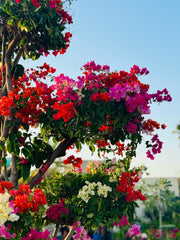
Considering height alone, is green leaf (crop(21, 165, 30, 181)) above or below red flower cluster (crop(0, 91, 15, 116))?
below

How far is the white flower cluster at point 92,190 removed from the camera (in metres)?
4.02

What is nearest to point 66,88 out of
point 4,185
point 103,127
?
point 103,127

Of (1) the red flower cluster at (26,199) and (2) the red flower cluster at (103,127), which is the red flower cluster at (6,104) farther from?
(2) the red flower cluster at (103,127)

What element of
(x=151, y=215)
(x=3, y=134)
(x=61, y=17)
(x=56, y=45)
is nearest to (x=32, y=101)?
(x=3, y=134)

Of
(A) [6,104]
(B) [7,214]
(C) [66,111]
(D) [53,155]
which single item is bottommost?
(B) [7,214]

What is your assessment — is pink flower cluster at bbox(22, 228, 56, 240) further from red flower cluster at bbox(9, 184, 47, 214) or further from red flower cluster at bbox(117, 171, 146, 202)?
red flower cluster at bbox(117, 171, 146, 202)

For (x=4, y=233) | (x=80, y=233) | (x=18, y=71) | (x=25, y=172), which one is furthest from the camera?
(x=80, y=233)

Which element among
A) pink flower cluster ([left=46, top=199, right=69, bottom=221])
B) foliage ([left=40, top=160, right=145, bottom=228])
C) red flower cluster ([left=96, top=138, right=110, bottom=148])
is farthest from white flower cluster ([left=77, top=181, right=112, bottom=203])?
red flower cluster ([left=96, top=138, right=110, bottom=148])

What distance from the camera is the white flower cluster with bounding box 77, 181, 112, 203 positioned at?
402cm

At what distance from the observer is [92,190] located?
406 centimetres

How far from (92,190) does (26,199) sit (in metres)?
0.92

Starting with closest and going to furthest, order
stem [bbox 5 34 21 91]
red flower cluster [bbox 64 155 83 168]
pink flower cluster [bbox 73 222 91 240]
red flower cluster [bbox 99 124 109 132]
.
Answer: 1. red flower cluster [bbox 99 124 109 132]
2. stem [bbox 5 34 21 91]
3. pink flower cluster [bbox 73 222 91 240]
4. red flower cluster [bbox 64 155 83 168]

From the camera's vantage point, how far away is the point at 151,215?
13484 mm

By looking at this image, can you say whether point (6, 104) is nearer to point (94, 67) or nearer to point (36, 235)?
point (94, 67)
